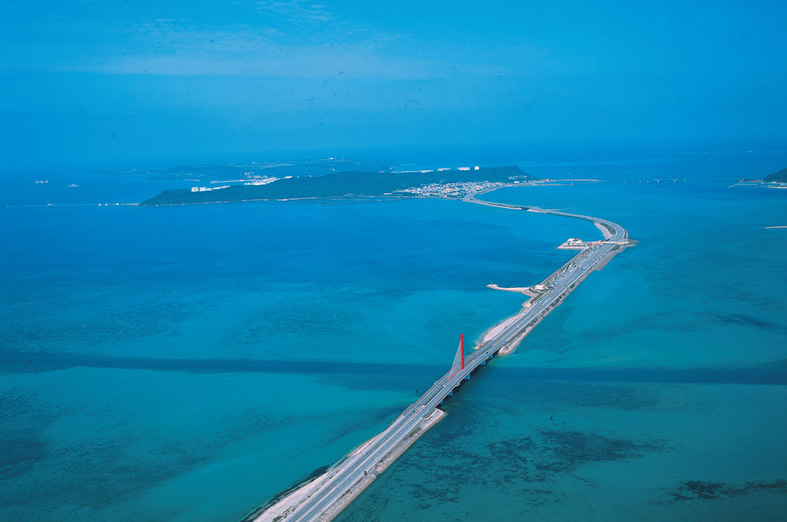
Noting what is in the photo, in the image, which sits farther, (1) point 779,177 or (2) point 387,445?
(1) point 779,177

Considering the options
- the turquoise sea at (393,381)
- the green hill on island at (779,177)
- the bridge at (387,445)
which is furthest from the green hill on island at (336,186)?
the bridge at (387,445)

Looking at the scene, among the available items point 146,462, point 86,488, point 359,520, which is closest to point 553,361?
point 359,520

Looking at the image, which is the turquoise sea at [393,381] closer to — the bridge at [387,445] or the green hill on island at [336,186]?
the bridge at [387,445]

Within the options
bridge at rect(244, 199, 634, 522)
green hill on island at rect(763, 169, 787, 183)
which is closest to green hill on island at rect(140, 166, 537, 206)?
green hill on island at rect(763, 169, 787, 183)

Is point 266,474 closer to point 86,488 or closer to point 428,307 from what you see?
point 86,488

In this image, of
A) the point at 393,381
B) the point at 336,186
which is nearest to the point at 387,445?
the point at 393,381

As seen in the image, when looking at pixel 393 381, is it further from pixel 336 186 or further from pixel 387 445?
pixel 336 186
